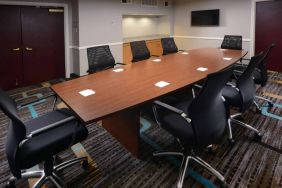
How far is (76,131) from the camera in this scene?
1733 millimetres

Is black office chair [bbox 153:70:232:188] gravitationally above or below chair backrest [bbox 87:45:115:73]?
below

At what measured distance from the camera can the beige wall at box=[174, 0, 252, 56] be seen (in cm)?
626

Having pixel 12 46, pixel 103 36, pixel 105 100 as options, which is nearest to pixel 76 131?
pixel 105 100

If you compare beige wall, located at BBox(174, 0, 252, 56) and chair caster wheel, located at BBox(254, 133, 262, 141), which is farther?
beige wall, located at BBox(174, 0, 252, 56)

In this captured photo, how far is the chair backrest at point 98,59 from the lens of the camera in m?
3.69

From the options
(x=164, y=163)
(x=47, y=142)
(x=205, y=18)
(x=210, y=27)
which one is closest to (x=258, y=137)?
(x=164, y=163)

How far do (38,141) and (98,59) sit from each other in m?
2.37

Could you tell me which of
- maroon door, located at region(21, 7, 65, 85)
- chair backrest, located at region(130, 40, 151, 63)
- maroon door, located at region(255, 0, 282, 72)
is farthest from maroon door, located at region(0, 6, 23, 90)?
maroon door, located at region(255, 0, 282, 72)

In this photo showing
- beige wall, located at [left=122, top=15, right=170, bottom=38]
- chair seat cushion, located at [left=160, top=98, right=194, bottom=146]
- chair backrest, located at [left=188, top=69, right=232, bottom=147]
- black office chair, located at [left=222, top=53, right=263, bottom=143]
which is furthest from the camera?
beige wall, located at [left=122, top=15, right=170, bottom=38]

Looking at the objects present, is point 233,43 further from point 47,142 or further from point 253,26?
point 47,142

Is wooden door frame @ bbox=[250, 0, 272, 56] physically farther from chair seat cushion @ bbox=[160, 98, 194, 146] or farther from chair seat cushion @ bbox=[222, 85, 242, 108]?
chair seat cushion @ bbox=[160, 98, 194, 146]

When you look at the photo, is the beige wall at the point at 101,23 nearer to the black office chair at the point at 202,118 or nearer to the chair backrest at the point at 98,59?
the chair backrest at the point at 98,59

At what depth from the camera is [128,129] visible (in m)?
2.43

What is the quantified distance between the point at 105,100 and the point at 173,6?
23.4 feet
